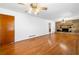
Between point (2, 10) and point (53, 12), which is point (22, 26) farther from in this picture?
point (53, 12)

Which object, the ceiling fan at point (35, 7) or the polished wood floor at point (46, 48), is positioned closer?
the ceiling fan at point (35, 7)

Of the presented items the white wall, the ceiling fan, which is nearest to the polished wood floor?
the white wall

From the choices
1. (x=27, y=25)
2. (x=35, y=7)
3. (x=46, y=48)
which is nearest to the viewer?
(x=35, y=7)

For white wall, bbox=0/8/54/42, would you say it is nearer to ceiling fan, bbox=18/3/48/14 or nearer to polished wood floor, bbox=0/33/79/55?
polished wood floor, bbox=0/33/79/55

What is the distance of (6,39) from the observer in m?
2.61

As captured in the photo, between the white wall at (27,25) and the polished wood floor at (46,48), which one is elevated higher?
the white wall at (27,25)

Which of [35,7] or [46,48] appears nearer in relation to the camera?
A: [35,7]

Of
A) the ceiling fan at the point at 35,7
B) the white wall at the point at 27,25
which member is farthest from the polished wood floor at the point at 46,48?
the ceiling fan at the point at 35,7

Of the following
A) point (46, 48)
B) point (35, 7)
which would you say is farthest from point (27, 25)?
point (35, 7)

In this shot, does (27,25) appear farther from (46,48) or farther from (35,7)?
(35,7)

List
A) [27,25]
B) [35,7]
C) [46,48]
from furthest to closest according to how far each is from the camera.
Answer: [27,25]
[46,48]
[35,7]

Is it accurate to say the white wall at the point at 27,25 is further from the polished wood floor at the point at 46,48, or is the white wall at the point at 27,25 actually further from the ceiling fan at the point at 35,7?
the ceiling fan at the point at 35,7

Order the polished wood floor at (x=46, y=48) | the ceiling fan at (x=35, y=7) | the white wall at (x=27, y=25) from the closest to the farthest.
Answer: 1. the ceiling fan at (x=35, y=7)
2. the polished wood floor at (x=46, y=48)
3. the white wall at (x=27, y=25)

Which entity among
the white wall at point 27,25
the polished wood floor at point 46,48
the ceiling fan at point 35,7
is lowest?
the polished wood floor at point 46,48
